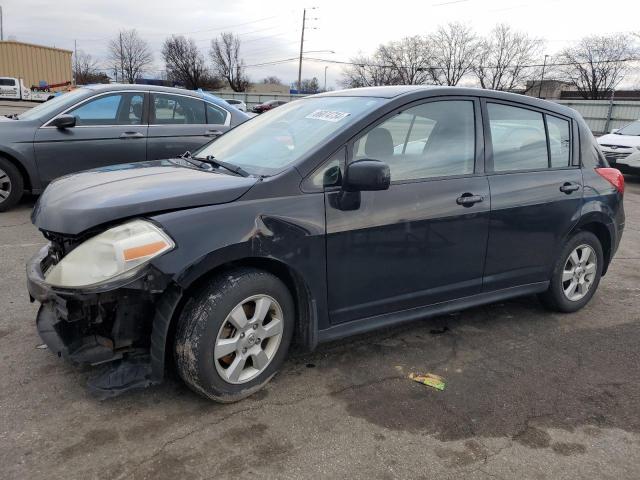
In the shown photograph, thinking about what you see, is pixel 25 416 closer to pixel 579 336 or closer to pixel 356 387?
pixel 356 387

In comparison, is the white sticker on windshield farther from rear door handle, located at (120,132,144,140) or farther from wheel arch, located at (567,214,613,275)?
rear door handle, located at (120,132,144,140)

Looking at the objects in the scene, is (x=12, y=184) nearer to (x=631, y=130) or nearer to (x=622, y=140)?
(x=622, y=140)

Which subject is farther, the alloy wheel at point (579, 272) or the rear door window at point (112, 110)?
the rear door window at point (112, 110)

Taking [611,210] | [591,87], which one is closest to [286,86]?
[591,87]

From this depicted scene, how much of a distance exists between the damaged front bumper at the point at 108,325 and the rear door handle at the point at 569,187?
2.99 metres

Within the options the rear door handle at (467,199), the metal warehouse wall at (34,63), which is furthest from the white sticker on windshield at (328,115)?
the metal warehouse wall at (34,63)

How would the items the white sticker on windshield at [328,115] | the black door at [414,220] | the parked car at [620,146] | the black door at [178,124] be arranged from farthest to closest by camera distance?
the parked car at [620,146]
the black door at [178,124]
the white sticker on windshield at [328,115]
the black door at [414,220]

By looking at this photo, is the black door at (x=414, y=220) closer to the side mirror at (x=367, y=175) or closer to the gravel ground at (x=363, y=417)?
the side mirror at (x=367, y=175)

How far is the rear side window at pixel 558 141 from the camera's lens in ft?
13.1

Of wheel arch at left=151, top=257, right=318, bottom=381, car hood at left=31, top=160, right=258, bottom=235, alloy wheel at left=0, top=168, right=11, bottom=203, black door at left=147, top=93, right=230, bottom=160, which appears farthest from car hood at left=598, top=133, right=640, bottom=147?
alloy wheel at left=0, top=168, right=11, bottom=203

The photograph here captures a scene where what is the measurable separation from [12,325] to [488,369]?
3.16 m

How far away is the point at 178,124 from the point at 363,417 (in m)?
5.49

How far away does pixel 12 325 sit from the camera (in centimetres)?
354

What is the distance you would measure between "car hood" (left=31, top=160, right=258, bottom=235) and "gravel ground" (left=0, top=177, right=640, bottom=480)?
95cm
